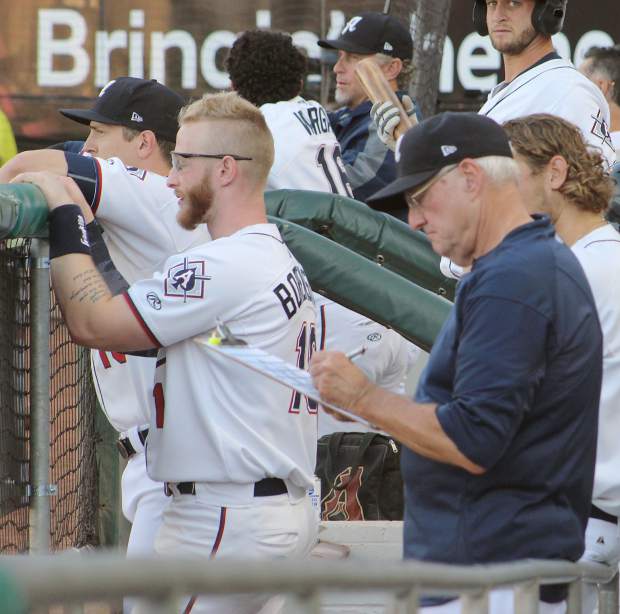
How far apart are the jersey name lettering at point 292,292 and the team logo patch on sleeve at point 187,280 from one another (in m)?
0.21

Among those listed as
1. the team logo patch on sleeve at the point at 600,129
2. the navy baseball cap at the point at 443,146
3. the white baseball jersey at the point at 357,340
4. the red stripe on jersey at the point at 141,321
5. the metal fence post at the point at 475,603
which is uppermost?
the navy baseball cap at the point at 443,146

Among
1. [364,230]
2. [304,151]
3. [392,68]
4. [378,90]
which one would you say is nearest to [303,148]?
[304,151]

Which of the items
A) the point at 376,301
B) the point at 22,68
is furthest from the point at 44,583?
the point at 22,68

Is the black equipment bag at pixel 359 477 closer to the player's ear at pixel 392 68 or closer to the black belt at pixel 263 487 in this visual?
the player's ear at pixel 392 68

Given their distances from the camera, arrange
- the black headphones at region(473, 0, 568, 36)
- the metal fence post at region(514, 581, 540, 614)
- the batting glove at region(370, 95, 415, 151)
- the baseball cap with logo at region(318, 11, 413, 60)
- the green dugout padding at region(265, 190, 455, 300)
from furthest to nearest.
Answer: the baseball cap with logo at region(318, 11, 413, 60) < the batting glove at region(370, 95, 415, 151) < the black headphones at region(473, 0, 568, 36) < the green dugout padding at region(265, 190, 455, 300) < the metal fence post at region(514, 581, 540, 614)

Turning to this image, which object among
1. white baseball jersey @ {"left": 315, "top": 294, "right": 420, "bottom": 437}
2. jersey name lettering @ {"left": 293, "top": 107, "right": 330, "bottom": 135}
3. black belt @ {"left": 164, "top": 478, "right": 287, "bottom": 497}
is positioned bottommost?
white baseball jersey @ {"left": 315, "top": 294, "right": 420, "bottom": 437}

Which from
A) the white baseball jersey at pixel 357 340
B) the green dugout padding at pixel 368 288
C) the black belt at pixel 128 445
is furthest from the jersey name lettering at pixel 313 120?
the black belt at pixel 128 445

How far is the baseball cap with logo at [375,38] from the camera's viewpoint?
6383 millimetres

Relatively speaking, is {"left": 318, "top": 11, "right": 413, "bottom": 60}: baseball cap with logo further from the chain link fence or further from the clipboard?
the clipboard

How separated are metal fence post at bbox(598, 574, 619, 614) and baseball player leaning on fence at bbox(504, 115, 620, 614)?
22 millimetres

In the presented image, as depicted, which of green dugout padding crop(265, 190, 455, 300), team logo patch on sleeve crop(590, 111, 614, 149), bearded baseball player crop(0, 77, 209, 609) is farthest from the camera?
green dugout padding crop(265, 190, 455, 300)

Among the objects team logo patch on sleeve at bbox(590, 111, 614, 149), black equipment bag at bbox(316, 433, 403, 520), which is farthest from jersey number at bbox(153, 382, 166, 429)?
black equipment bag at bbox(316, 433, 403, 520)

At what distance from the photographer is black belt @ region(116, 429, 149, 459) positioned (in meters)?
3.90

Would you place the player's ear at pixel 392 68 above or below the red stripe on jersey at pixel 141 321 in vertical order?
above
